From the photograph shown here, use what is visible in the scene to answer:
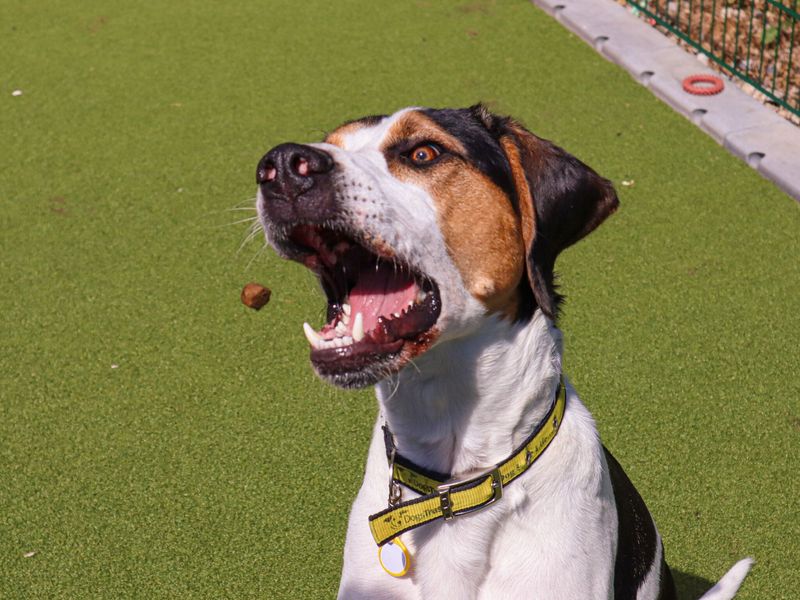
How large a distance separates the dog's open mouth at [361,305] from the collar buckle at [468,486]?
18.1 inches

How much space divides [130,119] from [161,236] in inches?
67.0

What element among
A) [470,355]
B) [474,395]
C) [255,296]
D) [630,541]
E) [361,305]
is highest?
[361,305]

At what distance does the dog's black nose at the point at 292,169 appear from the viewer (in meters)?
2.63

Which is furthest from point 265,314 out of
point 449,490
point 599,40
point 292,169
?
point 599,40

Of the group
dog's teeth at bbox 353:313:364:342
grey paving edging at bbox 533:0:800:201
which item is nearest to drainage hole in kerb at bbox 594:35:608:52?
grey paving edging at bbox 533:0:800:201

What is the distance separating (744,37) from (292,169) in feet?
22.1

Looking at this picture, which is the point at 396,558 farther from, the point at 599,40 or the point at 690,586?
the point at 599,40

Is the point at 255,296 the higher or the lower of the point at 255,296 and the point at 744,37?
the lower

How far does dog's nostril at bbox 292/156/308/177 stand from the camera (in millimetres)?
2641

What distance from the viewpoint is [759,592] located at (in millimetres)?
4121

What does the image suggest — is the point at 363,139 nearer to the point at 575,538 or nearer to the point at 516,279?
the point at 516,279

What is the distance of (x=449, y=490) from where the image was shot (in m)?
3.00

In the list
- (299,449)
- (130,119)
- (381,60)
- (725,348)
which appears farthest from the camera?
(381,60)

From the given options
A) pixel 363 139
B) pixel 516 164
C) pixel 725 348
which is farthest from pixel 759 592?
pixel 363 139
